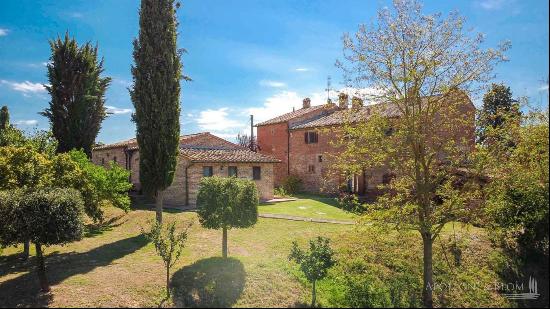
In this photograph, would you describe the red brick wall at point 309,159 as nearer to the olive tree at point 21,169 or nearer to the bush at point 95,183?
the bush at point 95,183

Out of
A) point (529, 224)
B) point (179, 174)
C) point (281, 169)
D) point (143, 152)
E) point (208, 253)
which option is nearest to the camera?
point (529, 224)

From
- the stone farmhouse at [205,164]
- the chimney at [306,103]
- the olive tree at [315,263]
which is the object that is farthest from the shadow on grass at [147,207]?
the chimney at [306,103]

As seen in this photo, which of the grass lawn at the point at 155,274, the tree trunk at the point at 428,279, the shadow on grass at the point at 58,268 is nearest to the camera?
the shadow on grass at the point at 58,268

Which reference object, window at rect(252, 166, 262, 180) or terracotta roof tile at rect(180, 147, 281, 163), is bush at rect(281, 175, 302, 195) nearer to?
terracotta roof tile at rect(180, 147, 281, 163)

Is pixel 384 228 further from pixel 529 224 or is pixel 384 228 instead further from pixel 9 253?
pixel 9 253

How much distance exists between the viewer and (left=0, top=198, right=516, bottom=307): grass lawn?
10906 mm

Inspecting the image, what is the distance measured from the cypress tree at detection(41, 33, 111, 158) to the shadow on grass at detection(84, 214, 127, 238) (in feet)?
32.1

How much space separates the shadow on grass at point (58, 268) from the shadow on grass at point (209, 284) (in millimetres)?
3659

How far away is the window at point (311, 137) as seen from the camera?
34.4 meters

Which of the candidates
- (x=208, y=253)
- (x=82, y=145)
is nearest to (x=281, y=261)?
(x=208, y=253)

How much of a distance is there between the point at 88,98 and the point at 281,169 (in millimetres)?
19225

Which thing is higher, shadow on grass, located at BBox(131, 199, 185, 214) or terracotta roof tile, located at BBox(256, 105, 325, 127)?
terracotta roof tile, located at BBox(256, 105, 325, 127)

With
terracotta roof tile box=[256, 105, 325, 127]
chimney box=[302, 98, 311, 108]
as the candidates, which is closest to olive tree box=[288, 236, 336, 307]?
terracotta roof tile box=[256, 105, 325, 127]

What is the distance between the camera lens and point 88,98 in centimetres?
2862
